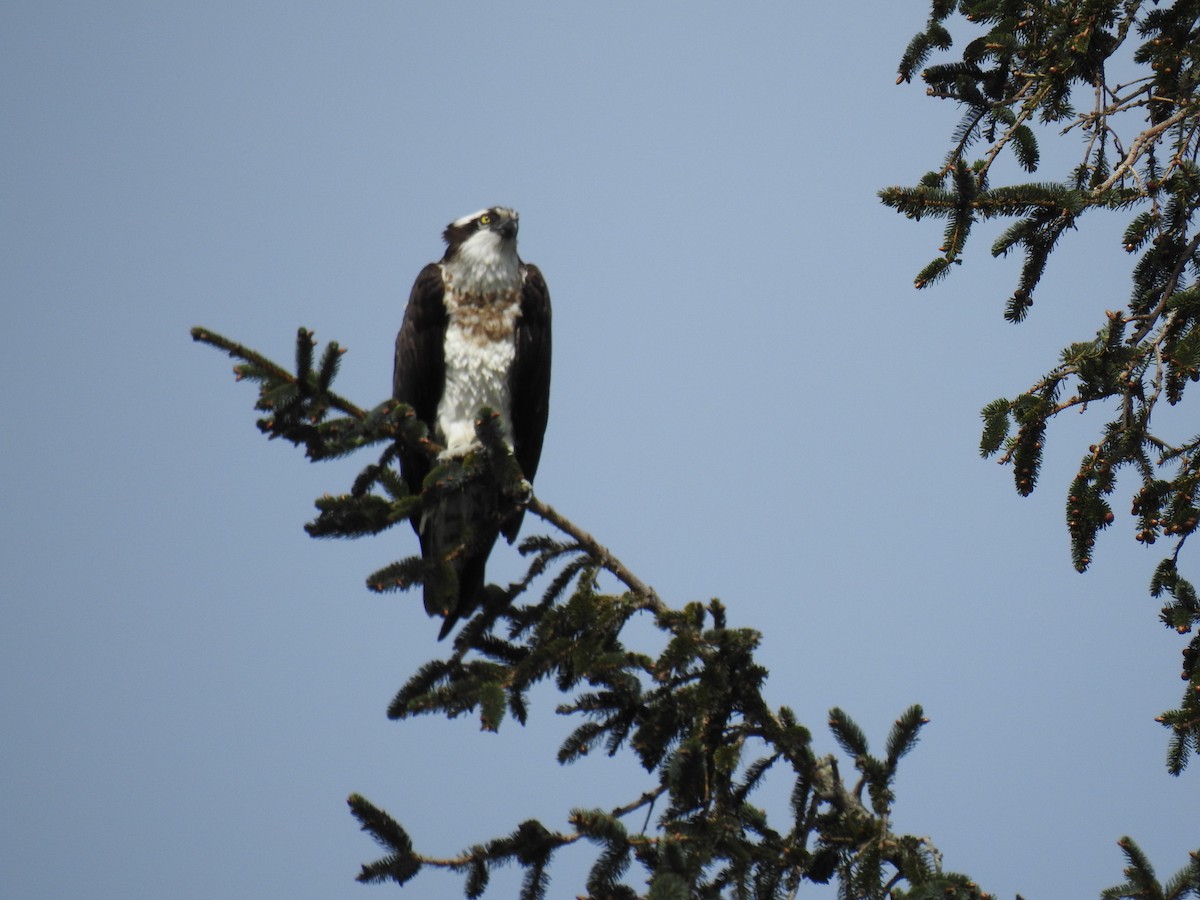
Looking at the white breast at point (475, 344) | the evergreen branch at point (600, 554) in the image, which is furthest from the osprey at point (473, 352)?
the evergreen branch at point (600, 554)

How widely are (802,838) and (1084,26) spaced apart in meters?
2.95

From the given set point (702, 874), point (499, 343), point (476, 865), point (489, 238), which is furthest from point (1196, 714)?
point (489, 238)

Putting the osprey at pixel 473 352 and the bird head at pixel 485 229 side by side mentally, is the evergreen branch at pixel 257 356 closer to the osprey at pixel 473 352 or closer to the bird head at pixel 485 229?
the osprey at pixel 473 352

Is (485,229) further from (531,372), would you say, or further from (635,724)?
(635,724)

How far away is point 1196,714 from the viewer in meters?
3.53

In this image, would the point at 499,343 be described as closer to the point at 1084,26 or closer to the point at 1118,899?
the point at 1084,26

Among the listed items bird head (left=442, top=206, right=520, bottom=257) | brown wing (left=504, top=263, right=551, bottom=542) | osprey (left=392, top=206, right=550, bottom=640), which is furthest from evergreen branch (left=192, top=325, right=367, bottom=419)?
bird head (left=442, top=206, right=520, bottom=257)

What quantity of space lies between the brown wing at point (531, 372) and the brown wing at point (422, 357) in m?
0.38

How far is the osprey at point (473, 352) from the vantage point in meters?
5.69

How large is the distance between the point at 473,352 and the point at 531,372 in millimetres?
309

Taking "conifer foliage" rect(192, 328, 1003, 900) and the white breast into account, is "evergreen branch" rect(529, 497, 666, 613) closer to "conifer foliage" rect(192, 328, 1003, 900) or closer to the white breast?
"conifer foliage" rect(192, 328, 1003, 900)

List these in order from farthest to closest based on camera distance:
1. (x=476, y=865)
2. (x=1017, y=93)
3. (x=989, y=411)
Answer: (x=1017, y=93) < (x=989, y=411) < (x=476, y=865)

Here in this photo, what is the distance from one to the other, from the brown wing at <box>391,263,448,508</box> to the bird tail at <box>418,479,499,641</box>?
1.07 feet

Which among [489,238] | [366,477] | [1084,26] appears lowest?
[366,477]
